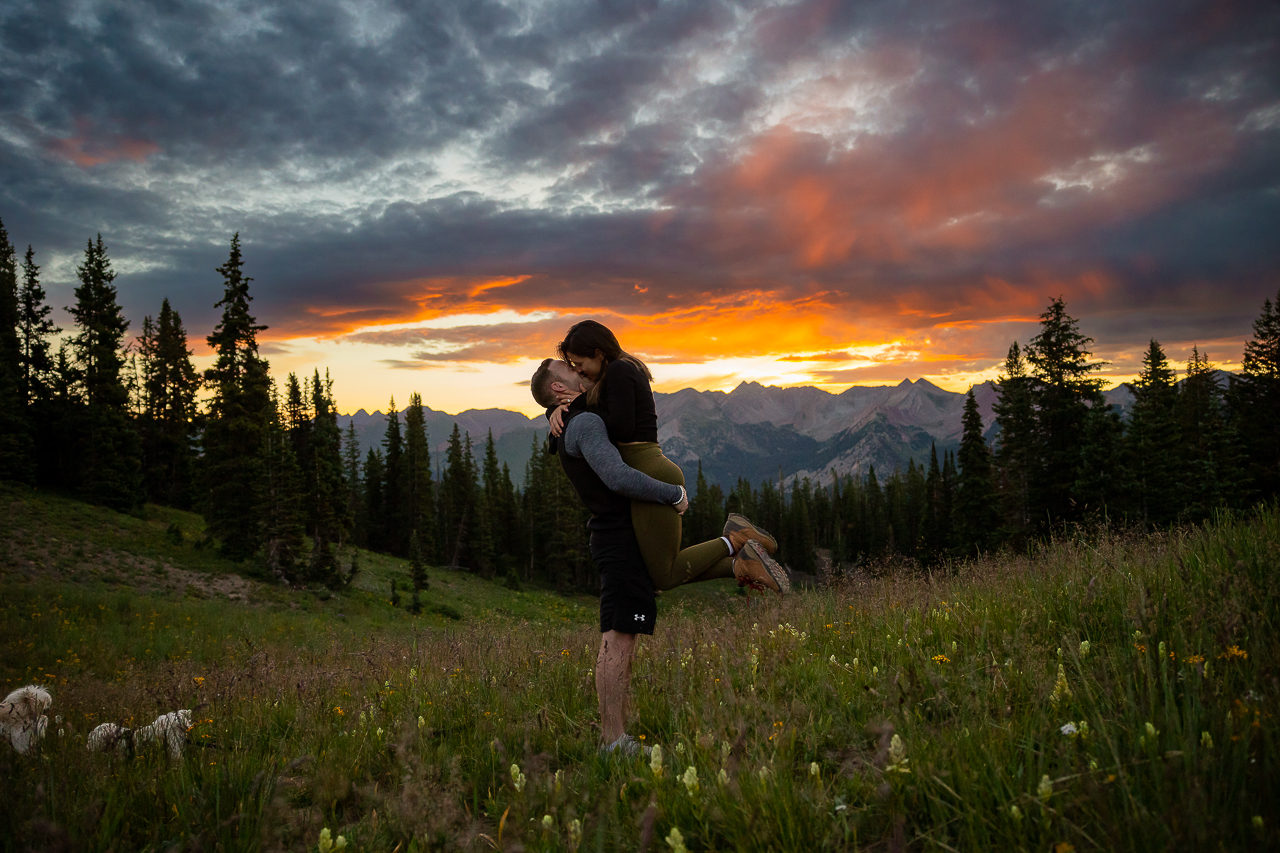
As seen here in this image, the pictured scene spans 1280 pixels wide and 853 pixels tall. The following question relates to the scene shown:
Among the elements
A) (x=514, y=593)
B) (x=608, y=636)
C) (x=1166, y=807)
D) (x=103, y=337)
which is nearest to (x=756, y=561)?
(x=608, y=636)

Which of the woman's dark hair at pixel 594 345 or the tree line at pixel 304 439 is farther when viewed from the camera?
the tree line at pixel 304 439

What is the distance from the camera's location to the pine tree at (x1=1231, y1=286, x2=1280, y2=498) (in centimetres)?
3934

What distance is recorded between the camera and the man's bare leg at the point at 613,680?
3613 millimetres

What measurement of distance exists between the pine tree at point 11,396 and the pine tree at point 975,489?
56.4 m

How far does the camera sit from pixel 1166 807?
5.97 ft

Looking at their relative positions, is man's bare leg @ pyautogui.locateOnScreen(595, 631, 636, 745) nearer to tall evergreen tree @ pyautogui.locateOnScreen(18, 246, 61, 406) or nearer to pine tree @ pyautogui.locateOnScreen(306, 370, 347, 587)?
pine tree @ pyautogui.locateOnScreen(306, 370, 347, 587)

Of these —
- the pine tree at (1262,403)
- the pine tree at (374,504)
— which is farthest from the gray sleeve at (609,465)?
the pine tree at (374,504)

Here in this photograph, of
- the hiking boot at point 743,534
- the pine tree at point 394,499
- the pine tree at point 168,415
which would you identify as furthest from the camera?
the pine tree at point 394,499

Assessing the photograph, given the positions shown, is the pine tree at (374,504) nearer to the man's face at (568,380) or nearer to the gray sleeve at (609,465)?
the man's face at (568,380)

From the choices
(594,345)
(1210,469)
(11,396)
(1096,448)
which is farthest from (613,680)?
(11,396)

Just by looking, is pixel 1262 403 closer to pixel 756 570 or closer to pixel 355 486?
A: pixel 756 570

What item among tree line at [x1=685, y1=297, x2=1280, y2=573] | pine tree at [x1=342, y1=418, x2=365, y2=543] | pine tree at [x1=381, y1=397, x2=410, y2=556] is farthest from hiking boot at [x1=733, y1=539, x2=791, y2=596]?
pine tree at [x1=342, y1=418, x2=365, y2=543]

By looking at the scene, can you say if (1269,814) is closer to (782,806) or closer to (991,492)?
(782,806)

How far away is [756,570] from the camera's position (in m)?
4.48
